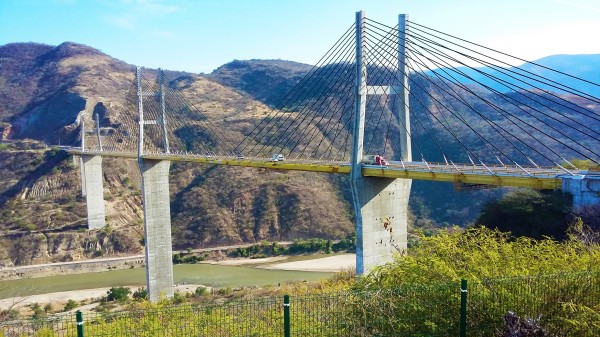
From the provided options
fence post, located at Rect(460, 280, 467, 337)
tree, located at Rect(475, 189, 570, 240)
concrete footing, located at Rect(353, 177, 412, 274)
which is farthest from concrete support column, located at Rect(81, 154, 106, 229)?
fence post, located at Rect(460, 280, 467, 337)

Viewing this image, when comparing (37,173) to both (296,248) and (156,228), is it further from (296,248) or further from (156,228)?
(296,248)

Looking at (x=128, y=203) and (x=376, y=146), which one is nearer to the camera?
(x=128, y=203)

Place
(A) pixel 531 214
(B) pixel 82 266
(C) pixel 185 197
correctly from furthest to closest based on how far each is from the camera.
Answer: (C) pixel 185 197
(B) pixel 82 266
(A) pixel 531 214

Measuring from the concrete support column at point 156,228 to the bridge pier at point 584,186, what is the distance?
23.4 metres

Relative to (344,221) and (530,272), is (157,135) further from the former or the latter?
(530,272)

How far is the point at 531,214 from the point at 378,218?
5.88 m

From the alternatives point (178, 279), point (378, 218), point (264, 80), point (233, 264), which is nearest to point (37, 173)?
point (178, 279)

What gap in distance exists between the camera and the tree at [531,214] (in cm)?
1771

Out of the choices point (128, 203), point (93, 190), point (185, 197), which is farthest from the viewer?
point (185, 197)

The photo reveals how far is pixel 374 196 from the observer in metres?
18.3

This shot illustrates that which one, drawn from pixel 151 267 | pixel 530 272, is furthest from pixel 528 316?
pixel 151 267

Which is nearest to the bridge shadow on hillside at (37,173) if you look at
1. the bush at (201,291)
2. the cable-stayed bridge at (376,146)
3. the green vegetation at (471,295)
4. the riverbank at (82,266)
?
the cable-stayed bridge at (376,146)

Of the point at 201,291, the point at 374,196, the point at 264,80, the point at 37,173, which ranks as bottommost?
the point at 201,291

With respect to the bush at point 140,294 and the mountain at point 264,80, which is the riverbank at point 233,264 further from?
the mountain at point 264,80
